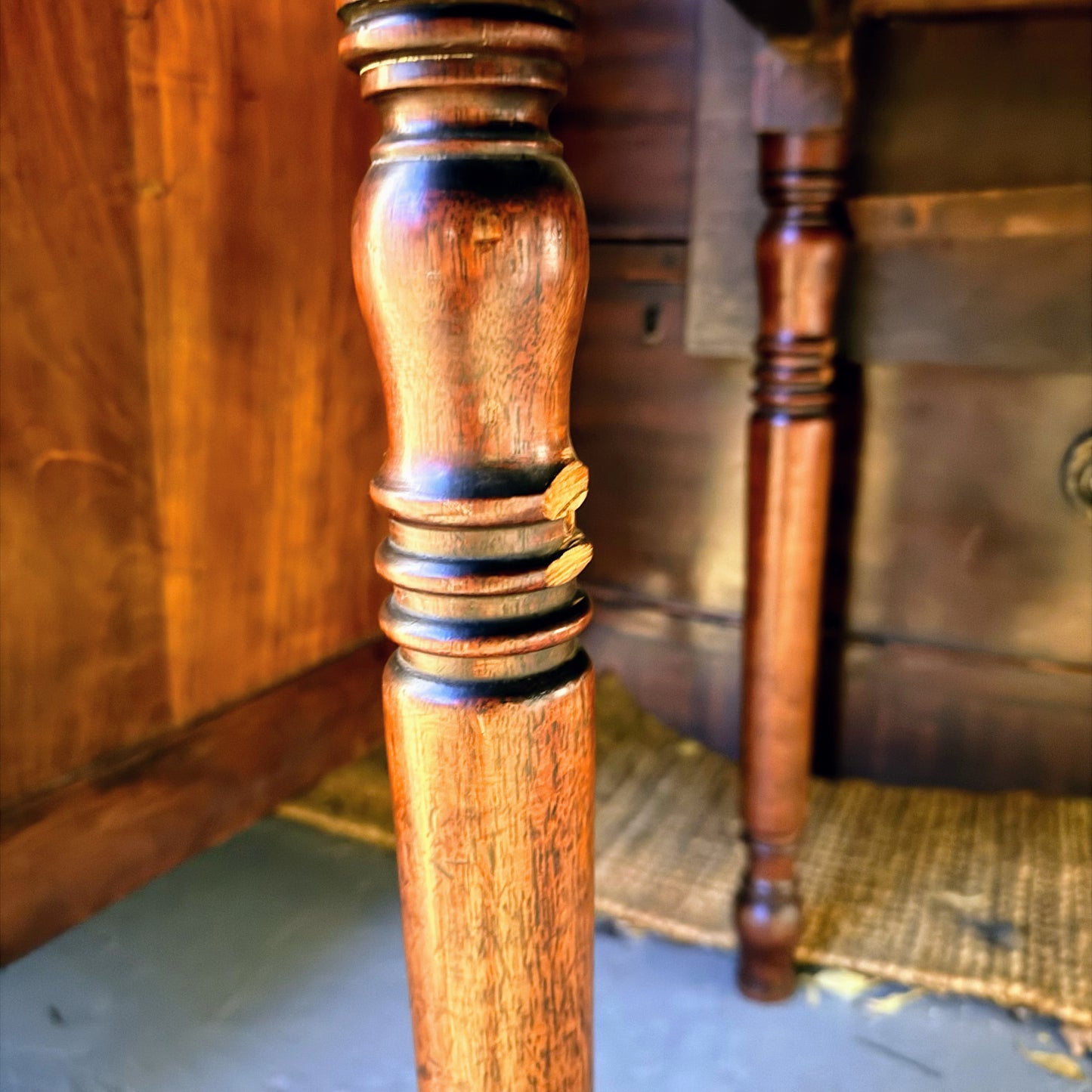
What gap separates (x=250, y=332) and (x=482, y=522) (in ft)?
2.16

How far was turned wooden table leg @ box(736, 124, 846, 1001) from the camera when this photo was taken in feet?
2.53

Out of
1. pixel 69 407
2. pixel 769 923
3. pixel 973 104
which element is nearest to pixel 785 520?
pixel 769 923

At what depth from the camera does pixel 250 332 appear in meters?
0.95

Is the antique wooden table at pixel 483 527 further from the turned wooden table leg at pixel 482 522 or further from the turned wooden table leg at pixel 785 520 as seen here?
the turned wooden table leg at pixel 785 520

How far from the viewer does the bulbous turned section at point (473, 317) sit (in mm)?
340

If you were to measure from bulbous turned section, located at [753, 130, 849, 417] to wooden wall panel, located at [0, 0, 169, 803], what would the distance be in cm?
49

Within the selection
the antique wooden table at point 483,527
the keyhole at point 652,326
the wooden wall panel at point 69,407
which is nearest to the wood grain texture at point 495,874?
the antique wooden table at point 483,527

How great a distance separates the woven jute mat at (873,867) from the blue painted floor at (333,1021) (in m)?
0.04

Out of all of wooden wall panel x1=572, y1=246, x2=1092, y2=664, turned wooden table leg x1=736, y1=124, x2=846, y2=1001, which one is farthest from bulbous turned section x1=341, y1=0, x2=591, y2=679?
wooden wall panel x1=572, y1=246, x2=1092, y2=664

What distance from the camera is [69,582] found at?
2.75ft

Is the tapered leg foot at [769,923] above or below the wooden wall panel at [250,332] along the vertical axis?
below

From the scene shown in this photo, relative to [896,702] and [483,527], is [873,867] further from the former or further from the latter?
[483,527]

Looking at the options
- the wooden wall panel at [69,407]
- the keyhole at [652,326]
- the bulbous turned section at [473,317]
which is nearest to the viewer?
the bulbous turned section at [473,317]

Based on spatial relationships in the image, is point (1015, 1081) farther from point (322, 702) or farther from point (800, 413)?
point (322, 702)
